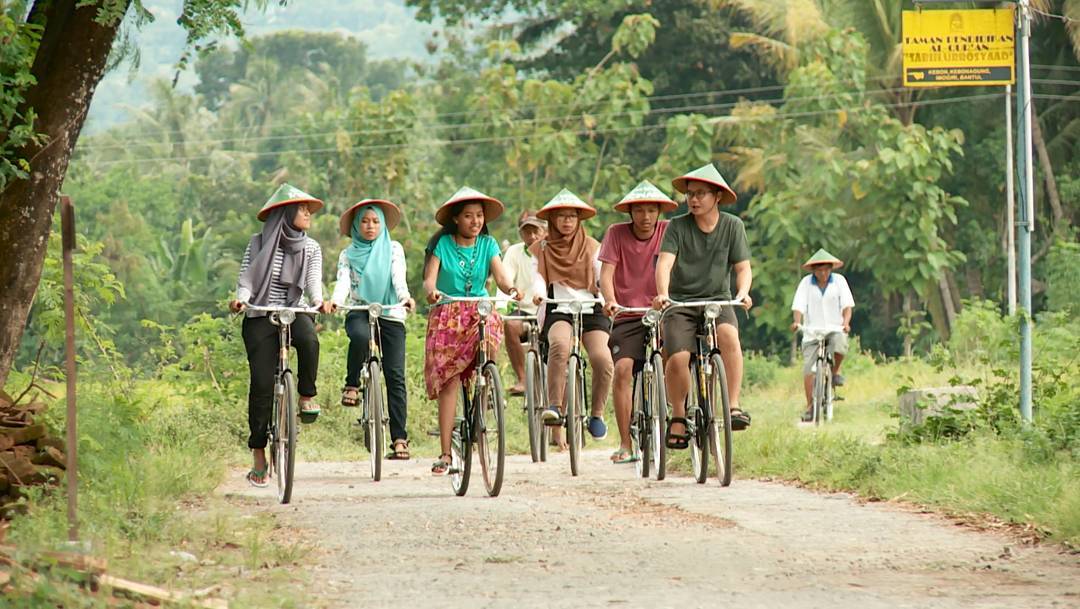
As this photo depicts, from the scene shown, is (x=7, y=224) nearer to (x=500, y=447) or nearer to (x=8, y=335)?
(x=8, y=335)

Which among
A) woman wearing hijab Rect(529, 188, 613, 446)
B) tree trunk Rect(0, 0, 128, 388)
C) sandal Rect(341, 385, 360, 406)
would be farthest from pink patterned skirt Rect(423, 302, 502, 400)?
tree trunk Rect(0, 0, 128, 388)

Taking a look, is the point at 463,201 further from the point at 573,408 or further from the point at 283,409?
the point at 283,409

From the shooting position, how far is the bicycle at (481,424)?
10.8 meters

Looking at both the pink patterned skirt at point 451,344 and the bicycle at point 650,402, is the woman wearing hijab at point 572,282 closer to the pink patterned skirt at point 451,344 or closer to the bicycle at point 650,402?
the bicycle at point 650,402

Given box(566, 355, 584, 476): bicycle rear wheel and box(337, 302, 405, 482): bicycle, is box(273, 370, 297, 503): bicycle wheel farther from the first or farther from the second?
box(566, 355, 584, 476): bicycle rear wheel

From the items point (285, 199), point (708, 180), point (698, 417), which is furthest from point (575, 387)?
point (285, 199)

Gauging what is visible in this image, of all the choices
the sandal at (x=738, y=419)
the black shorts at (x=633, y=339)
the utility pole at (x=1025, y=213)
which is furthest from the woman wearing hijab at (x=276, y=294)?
the utility pole at (x=1025, y=213)

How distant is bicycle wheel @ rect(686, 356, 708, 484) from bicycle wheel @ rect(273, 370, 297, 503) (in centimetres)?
260

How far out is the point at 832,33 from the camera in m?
34.2

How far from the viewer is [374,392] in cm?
1229

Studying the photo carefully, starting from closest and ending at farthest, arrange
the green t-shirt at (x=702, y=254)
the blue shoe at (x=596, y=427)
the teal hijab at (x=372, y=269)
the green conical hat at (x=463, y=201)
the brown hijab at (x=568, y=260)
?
the green t-shirt at (x=702, y=254), the green conical hat at (x=463, y=201), the teal hijab at (x=372, y=269), the blue shoe at (x=596, y=427), the brown hijab at (x=568, y=260)

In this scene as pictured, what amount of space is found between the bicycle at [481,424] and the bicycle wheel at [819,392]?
832 cm

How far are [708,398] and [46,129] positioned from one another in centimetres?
445

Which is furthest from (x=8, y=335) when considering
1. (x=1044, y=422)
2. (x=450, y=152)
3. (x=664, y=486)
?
(x=450, y=152)
